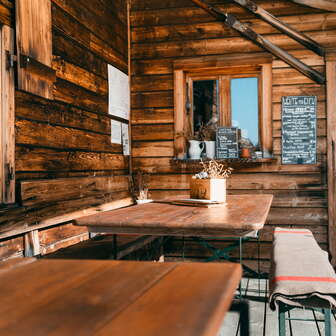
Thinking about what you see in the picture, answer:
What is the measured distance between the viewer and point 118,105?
4863 mm

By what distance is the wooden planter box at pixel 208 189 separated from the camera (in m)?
3.04

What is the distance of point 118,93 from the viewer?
16.0 feet

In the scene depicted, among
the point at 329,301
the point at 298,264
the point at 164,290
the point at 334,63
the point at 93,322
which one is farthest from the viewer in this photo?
the point at 334,63

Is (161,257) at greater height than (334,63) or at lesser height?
lesser

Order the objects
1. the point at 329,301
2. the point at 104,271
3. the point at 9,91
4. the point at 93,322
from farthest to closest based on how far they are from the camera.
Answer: the point at 9,91, the point at 329,301, the point at 104,271, the point at 93,322

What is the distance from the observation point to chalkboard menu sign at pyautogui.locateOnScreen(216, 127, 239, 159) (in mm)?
5016

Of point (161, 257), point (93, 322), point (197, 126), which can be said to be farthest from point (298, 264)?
point (197, 126)

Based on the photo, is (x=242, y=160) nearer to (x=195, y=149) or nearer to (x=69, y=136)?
(x=195, y=149)

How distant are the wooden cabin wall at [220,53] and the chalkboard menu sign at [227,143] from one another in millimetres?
235

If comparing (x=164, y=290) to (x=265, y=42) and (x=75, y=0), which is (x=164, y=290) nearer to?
(x=75, y=0)

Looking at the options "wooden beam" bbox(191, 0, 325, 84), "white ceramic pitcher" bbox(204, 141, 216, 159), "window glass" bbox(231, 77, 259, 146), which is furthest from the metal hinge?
"window glass" bbox(231, 77, 259, 146)

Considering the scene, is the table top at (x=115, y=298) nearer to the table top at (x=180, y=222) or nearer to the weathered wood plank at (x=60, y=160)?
the table top at (x=180, y=222)

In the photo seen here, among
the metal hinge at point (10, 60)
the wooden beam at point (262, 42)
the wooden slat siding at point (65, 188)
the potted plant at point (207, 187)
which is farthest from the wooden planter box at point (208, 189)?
the wooden beam at point (262, 42)

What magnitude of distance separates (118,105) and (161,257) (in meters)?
1.85
